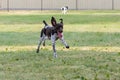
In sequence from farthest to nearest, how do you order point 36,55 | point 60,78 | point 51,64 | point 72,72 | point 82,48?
point 82,48
point 36,55
point 51,64
point 72,72
point 60,78

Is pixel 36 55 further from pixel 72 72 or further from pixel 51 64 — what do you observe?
pixel 72 72

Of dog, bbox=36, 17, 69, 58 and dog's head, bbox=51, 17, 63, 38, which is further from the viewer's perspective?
dog, bbox=36, 17, 69, 58

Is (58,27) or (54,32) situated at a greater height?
(58,27)

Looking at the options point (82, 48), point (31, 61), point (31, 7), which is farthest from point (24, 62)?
point (31, 7)

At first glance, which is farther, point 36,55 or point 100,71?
point 36,55

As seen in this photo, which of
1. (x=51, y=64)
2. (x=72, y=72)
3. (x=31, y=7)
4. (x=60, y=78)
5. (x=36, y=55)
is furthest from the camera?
(x=31, y=7)

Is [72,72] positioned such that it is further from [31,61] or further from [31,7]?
[31,7]

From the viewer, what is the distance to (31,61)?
13.4m

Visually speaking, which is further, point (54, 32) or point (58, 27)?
point (54, 32)

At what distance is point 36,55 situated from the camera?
587 inches

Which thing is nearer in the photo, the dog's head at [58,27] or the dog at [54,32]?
the dog's head at [58,27]

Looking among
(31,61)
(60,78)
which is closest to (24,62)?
(31,61)

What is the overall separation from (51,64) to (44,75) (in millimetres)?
1832

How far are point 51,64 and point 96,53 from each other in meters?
3.26
